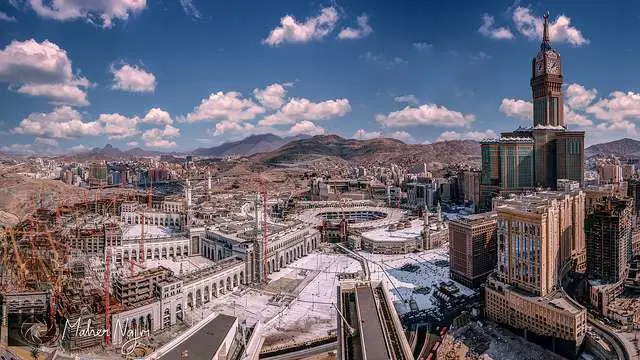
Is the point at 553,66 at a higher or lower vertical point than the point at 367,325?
higher

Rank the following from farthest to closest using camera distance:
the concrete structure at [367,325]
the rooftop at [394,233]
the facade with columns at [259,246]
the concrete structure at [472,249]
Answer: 1. the rooftop at [394,233]
2. the facade with columns at [259,246]
3. the concrete structure at [472,249]
4. the concrete structure at [367,325]

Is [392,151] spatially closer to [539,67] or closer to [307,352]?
[539,67]

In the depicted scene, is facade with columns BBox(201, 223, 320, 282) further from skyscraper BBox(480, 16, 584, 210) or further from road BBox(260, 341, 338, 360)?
skyscraper BBox(480, 16, 584, 210)

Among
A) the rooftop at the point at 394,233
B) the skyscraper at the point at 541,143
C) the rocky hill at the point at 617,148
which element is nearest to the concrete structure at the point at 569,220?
the rooftop at the point at 394,233

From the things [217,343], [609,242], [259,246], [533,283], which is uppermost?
[609,242]

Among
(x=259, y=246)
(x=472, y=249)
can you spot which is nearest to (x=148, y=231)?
(x=259, y=246)

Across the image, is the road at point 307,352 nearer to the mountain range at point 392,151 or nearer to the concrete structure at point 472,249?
the concrete structure at point 472,249

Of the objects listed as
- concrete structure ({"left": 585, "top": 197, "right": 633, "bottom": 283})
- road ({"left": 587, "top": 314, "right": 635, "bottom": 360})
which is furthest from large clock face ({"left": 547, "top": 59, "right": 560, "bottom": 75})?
road ({"left": 587, "top": 314, "right": 635, "bottom": 360})

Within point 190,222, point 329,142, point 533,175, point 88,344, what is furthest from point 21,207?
point 329,142
